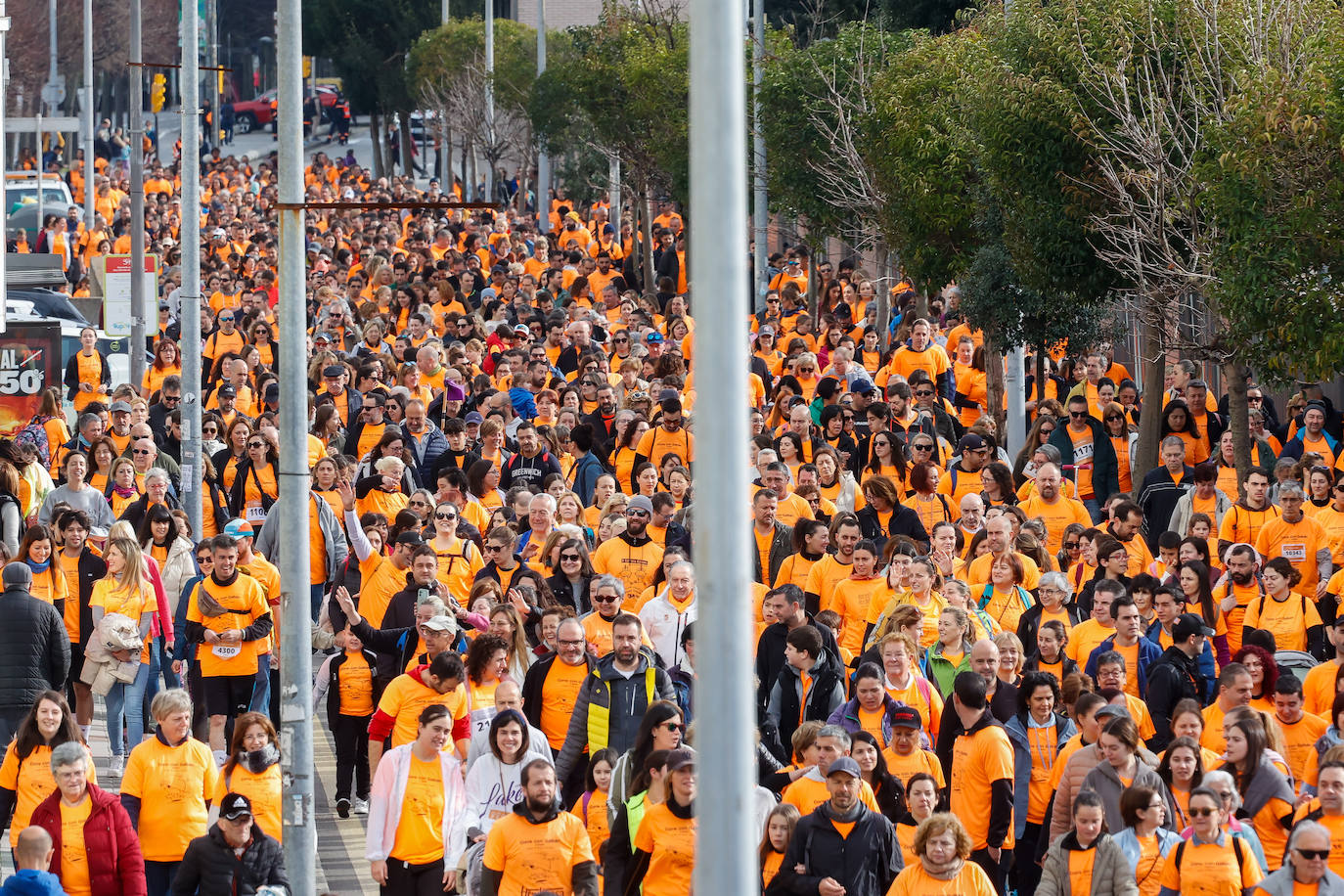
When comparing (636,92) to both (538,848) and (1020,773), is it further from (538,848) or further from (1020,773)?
(538,848)

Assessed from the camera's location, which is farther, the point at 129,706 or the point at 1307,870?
the point at 129,706

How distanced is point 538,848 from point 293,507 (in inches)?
69.8

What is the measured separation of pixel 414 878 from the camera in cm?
1053

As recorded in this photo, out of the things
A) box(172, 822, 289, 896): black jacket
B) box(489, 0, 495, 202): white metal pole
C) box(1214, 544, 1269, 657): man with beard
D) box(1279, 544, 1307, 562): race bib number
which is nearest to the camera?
box(172, 822, 289, 896): black jacket

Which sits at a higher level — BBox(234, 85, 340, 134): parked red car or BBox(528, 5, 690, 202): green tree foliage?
BBox(234, 85, 340, 134): parked red car

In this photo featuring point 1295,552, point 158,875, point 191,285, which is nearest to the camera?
point 158,875

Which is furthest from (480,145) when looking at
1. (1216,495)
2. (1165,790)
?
(1165,790)

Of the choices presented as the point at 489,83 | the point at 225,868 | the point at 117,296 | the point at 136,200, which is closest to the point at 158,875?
the point at 225,868

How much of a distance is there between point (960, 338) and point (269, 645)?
11.4 m

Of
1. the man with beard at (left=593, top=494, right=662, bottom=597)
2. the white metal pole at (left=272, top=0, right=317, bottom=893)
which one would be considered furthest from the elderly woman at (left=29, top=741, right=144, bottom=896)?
the man with beard at (left=593, top=494, right=662, bottom=597)

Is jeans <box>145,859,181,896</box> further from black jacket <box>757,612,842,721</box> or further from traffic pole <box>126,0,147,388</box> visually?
traffic pole <box>126,0,147,388</box>

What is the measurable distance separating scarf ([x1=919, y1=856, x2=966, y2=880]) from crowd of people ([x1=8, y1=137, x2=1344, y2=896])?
40mm

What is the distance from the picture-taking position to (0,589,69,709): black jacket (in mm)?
12930

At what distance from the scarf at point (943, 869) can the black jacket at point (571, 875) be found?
140 cm
